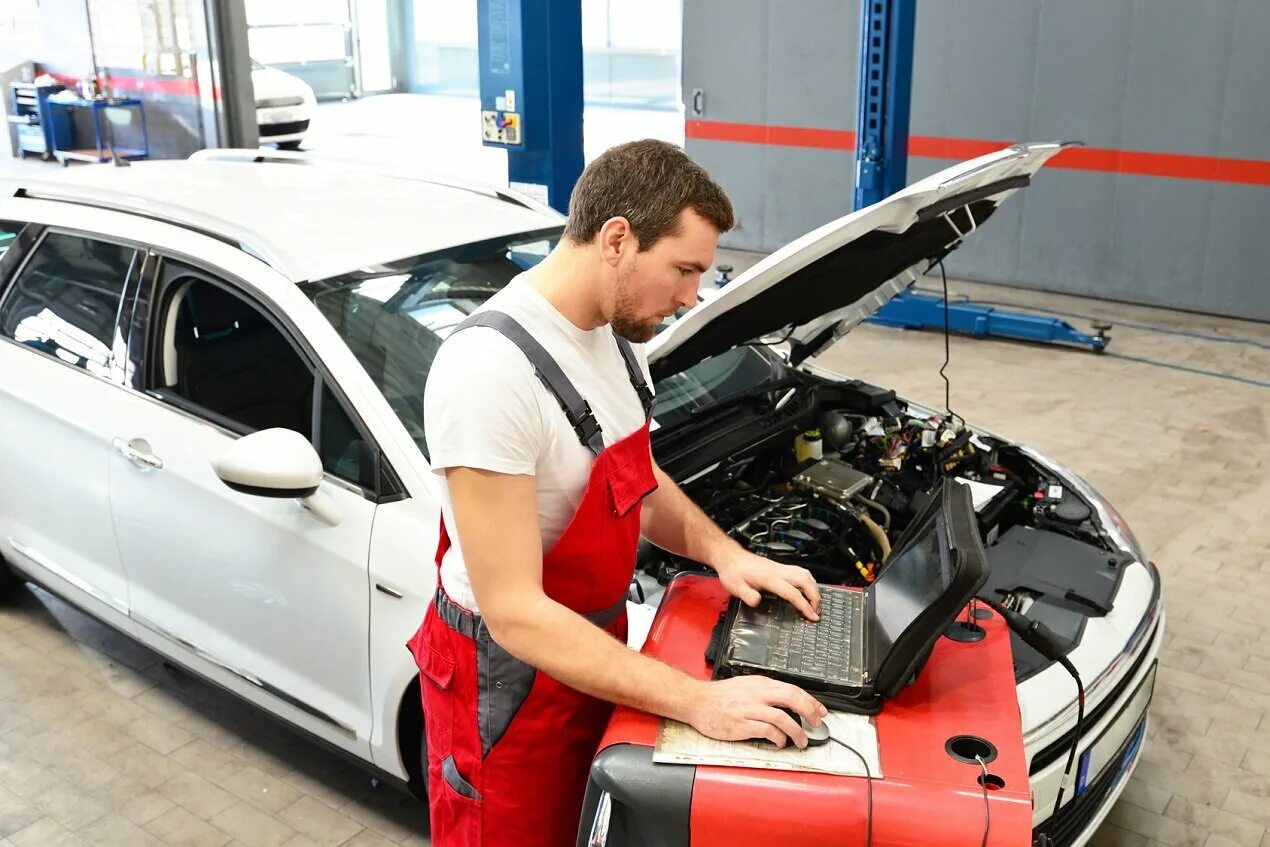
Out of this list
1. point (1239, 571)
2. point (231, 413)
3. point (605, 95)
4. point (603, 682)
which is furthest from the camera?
point (605, 95)

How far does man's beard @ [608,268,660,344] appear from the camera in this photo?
5.51ft

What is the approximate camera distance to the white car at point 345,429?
2564 millimetres

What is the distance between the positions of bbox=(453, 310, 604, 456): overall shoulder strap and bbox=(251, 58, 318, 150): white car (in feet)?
34.2

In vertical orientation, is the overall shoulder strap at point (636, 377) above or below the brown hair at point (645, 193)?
below

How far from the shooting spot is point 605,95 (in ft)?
63.1

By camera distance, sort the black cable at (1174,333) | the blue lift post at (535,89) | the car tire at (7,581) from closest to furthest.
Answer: the car tire at (7,581) → the blue lift post at (535,89) → the black cable at (1174,333)

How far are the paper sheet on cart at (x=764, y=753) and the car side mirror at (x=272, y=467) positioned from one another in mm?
1183

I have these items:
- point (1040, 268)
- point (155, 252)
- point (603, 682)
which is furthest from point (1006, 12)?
point (603, 682)

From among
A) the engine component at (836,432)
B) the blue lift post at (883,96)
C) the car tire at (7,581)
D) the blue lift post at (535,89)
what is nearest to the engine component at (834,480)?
the engine component at (836,432)

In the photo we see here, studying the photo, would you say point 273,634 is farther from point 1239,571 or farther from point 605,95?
point 605,95

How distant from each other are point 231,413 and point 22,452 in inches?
31.6

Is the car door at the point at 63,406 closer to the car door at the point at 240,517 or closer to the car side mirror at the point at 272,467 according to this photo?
the car door at the point at 240,517

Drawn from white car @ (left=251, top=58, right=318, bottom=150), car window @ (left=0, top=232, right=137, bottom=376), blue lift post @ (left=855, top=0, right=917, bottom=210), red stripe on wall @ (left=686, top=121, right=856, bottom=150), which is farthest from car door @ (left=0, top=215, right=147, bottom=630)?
white car @ (left=251, top=58, right=318, bottom=150)

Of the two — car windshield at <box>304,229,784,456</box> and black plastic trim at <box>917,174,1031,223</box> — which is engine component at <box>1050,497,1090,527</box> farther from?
car windshield at <box>304,229,784,456</box>
